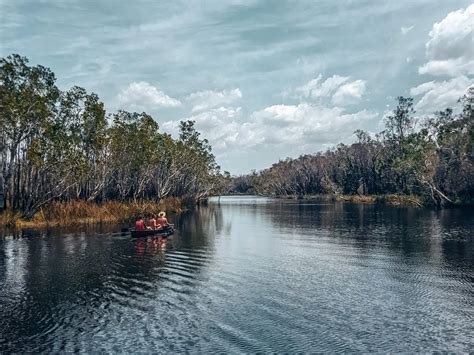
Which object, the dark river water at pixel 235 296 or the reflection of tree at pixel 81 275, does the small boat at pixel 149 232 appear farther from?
the dark river water at pixel 235 296

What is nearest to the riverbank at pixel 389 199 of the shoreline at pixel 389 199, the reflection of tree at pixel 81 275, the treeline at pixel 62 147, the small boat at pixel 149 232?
the shoreline at pixel 389 199

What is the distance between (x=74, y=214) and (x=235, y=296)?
32646 mm

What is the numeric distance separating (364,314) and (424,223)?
3597cm

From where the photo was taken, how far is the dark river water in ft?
42.9

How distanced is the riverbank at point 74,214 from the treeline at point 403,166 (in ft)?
157

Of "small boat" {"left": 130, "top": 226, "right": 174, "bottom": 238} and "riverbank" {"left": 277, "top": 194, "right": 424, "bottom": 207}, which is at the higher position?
"riverbank" {"left": 277, "top": 194, "right": 424, "bottom": 207}

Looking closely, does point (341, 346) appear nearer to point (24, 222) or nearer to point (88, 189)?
point (24, 222)

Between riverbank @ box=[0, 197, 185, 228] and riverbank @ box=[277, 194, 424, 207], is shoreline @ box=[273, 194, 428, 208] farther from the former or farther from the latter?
riverbank @ box=[0, 197, 185, 228]

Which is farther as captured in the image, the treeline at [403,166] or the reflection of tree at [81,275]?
the treeline at [403,166]

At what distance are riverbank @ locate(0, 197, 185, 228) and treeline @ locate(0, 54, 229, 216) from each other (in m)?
1.12

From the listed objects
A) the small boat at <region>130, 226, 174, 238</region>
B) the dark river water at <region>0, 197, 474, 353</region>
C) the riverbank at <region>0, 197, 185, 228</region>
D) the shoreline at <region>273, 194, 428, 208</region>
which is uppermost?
the shoreline at <region>273, 194, 428, 208</region>

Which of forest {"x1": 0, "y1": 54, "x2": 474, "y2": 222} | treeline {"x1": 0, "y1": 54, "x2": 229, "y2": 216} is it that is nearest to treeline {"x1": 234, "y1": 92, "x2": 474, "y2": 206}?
forest {"x1": 0, "y1": 54, "x2": 474, "y2": 222}

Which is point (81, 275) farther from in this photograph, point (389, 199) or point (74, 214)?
point (389, 199)

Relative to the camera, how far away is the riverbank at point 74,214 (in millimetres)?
39781
